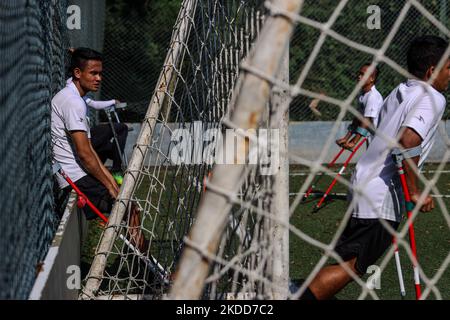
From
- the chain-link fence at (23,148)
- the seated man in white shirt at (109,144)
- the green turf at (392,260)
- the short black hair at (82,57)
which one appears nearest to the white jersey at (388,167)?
the green turf at (392,260)

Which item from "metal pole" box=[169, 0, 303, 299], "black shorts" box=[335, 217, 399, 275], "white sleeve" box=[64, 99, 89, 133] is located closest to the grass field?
"black shorts" box=[335, 217, 399, 275]

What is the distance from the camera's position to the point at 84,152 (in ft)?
18.6

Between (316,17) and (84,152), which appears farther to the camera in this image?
(316,17)

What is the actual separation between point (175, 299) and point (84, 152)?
351 centimetres

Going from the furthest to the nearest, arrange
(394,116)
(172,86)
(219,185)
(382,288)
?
(382,288) → (172,86) → (394,116) → (219,185)

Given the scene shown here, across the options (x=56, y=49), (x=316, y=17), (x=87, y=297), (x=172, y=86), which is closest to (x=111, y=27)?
(x=316, y=17)

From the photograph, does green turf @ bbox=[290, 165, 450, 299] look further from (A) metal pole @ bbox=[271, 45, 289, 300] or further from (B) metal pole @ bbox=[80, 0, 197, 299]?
(A) metal pole @ bbox=[271, 45, 289, 300]

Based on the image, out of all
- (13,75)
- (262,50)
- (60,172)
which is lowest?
(262,50)

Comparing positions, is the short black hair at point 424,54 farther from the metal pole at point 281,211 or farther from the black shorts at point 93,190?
the black shorts at point 93,190

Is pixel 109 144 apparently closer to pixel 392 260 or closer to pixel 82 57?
pixel 82 57

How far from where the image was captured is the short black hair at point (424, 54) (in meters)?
4.48

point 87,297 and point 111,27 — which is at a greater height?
point 111,27

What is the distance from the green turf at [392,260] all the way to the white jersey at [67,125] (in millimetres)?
1938

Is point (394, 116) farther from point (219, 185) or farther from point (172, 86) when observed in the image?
point (219, 185)
